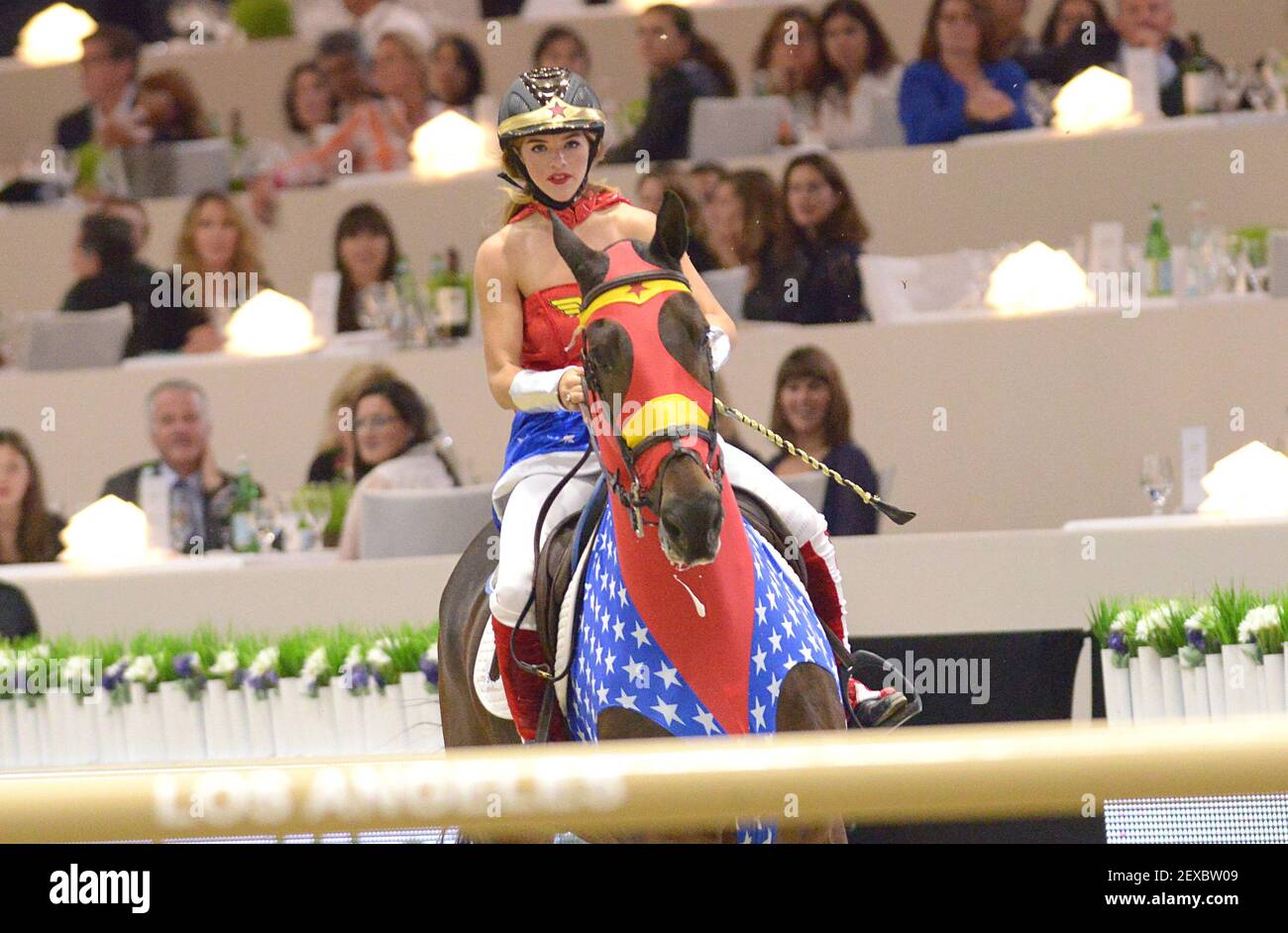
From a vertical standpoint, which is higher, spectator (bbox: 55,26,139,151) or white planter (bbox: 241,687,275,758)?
spectator (bbox: 55,26,139,151)

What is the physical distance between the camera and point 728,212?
7.43 m

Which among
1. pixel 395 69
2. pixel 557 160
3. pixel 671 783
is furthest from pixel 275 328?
pixel 671 783

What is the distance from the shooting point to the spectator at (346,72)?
30.6 ft

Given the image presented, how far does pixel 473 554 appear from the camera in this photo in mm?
4191

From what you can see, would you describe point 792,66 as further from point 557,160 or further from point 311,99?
point 557,160

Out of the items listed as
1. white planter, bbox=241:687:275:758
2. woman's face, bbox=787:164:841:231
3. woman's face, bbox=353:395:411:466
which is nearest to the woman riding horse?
white planter, bbox=241:687:275:758

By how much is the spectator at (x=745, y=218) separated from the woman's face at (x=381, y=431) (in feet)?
4.94

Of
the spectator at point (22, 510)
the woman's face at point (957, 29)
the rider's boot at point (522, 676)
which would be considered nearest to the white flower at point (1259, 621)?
the rider's boot at point (522, 676)

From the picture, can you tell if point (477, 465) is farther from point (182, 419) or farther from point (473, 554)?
point (473, 554)

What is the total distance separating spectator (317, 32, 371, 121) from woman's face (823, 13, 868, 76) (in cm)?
227

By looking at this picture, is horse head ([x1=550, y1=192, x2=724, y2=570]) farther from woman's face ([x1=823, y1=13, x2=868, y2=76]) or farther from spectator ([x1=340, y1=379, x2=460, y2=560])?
woman's face ([x1=823, y1=13, x2=868, y2=76])

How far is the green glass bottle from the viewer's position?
24.1 feet

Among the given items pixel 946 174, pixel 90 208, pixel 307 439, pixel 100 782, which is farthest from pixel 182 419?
pixel 100 782

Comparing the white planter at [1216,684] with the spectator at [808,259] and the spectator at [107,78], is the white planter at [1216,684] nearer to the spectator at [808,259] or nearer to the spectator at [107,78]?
the spectator at [808,259]
